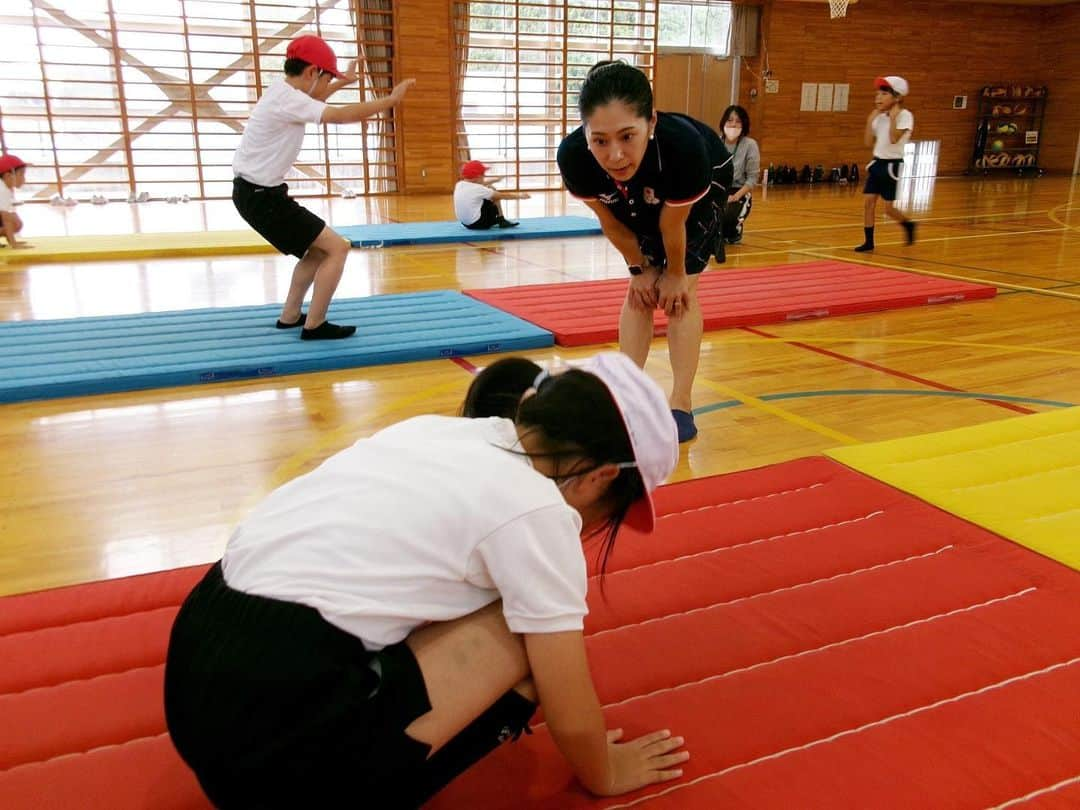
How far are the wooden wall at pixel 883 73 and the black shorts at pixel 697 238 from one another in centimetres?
925

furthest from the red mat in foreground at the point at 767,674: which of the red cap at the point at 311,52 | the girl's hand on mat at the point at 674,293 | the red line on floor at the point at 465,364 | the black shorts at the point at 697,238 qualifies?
the red cap at the point at 311,52

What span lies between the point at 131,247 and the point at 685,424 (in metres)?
5.38

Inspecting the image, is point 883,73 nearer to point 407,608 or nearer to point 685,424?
point 685,424

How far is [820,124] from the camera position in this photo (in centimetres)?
1415

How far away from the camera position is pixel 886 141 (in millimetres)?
6320

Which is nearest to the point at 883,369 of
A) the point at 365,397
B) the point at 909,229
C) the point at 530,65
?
the point at 365,397

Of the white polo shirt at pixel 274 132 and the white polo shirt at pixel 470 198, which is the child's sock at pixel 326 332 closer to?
the white polo shirt at pixel 274 132

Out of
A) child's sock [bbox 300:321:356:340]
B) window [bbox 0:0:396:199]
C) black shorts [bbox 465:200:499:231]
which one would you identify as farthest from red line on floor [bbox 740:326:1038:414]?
window [bbox 0:0:396:199]

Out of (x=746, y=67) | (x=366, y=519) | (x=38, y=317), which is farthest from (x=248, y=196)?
(x=746, y=67)

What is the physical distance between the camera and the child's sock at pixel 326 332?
3974 millimetres

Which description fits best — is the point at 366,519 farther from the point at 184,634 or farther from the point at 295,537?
the point at 184,634

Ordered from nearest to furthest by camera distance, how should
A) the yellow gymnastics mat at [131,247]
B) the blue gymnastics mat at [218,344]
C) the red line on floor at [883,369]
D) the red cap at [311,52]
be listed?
1. the red line on floor at [883,369]
2. the blue gymnastics mat at [218,344]
3. the red cap at [311,52]
4. the yellow gymnastics mat at [131,247]

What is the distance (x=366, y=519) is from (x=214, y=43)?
37.2ft

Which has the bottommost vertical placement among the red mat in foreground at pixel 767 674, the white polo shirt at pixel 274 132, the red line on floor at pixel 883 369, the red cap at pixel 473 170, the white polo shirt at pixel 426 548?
the red mat in foreground at pixel 767 674
